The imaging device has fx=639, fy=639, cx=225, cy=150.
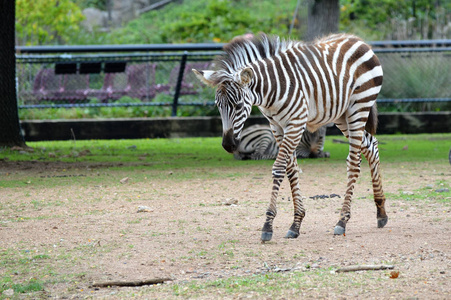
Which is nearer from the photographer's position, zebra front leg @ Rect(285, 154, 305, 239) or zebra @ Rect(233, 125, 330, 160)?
zebra front leg @ Rect(285, 154, 305, 239)

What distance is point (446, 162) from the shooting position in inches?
437

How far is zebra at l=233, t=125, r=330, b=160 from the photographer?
12188mm

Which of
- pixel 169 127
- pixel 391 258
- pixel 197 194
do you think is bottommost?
pixel 169 127

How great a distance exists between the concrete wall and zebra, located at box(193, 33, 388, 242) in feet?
31.2

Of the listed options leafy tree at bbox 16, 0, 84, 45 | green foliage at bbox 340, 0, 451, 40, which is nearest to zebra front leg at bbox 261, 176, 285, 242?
leafy tree at bbox 16, 0, 84, 45

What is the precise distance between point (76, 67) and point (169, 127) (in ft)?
9.06

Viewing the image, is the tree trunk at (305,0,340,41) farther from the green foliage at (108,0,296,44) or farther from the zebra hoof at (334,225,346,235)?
the zebra hoof at (334,225,346,235)

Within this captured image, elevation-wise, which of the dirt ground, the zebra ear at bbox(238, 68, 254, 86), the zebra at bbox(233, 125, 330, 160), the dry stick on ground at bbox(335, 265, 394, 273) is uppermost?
the zebra ear at bbox(238, 68, 254, 86)

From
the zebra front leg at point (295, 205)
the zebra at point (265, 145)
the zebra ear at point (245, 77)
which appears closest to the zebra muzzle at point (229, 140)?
the zebra ear at point (245, 77)

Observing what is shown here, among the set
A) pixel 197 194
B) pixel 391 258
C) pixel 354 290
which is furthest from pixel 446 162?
pixel 354 290

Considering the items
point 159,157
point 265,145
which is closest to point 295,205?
point 265,145

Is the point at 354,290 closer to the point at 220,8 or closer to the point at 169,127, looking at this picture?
the point at 169,127

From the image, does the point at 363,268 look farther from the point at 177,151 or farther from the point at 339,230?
the point at 177,151

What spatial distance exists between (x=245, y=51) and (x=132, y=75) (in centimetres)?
1051
